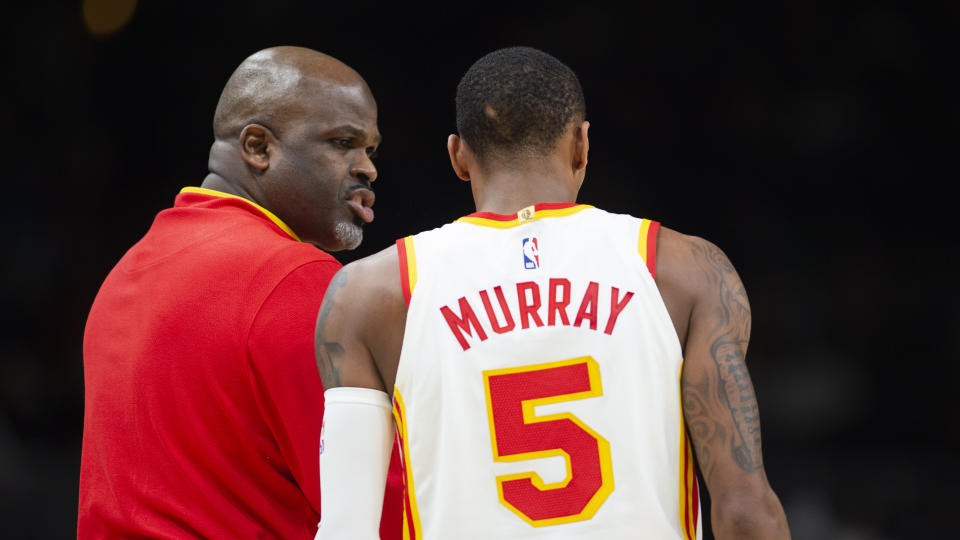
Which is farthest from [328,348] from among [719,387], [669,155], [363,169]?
[669,155]

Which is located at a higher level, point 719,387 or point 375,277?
point 375,277

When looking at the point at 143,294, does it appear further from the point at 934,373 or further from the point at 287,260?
the point at 934,373

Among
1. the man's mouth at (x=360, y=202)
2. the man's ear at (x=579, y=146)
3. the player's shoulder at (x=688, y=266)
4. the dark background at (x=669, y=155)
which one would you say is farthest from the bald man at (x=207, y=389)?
the dark background at (x=669, y=155)

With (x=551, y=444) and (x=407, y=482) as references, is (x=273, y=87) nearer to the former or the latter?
(x=407, y=482)

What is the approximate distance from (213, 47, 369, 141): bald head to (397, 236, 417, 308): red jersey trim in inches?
32.4

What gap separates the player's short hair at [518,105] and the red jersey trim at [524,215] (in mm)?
105

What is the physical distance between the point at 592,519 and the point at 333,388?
1.54 ft

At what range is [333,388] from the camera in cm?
168

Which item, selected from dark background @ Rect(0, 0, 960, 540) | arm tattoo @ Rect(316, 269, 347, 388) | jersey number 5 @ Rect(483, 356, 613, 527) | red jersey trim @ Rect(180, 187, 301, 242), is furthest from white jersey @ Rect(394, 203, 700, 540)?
dark background @ Rect(0, 0, 960, 540)

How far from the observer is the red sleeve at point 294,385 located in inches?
75.3

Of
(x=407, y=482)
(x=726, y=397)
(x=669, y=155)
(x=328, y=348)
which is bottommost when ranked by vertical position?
(x=407, y=482)

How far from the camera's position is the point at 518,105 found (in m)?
1.72

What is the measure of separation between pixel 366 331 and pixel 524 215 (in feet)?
1.06

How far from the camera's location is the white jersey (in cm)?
156
